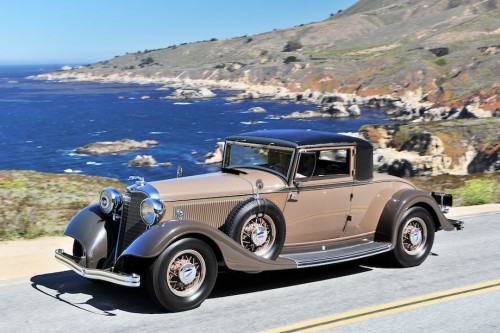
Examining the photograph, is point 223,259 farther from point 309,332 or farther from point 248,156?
point 248,156

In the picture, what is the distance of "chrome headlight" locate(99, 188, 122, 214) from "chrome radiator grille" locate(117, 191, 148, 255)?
20cm

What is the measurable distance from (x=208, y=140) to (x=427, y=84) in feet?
184

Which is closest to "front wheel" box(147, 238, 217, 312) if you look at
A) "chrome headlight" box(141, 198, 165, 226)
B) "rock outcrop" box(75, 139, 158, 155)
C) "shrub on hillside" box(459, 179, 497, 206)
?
"chrome headlight" box(141, 198, 165, 226)

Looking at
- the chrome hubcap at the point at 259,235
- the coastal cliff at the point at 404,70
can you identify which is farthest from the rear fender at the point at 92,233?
the coastal cliff at the point at 404,70

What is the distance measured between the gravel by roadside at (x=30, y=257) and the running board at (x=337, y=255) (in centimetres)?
352

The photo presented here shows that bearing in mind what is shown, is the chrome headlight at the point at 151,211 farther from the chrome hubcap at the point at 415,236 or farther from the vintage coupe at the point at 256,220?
the chrome hubcap at the point at 415,236

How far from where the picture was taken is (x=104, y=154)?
2584 inches

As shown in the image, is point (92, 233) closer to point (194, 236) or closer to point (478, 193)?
point (194, 236)

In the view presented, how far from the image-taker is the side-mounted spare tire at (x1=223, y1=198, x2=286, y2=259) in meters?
7.38

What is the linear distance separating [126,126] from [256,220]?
284ft

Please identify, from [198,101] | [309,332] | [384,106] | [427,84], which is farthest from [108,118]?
[309,332]

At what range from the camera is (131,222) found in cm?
740

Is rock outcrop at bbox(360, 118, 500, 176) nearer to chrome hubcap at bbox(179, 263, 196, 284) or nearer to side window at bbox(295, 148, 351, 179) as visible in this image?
side window at bbox(295, 148, 351, 179)

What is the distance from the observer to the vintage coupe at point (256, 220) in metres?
6.82
